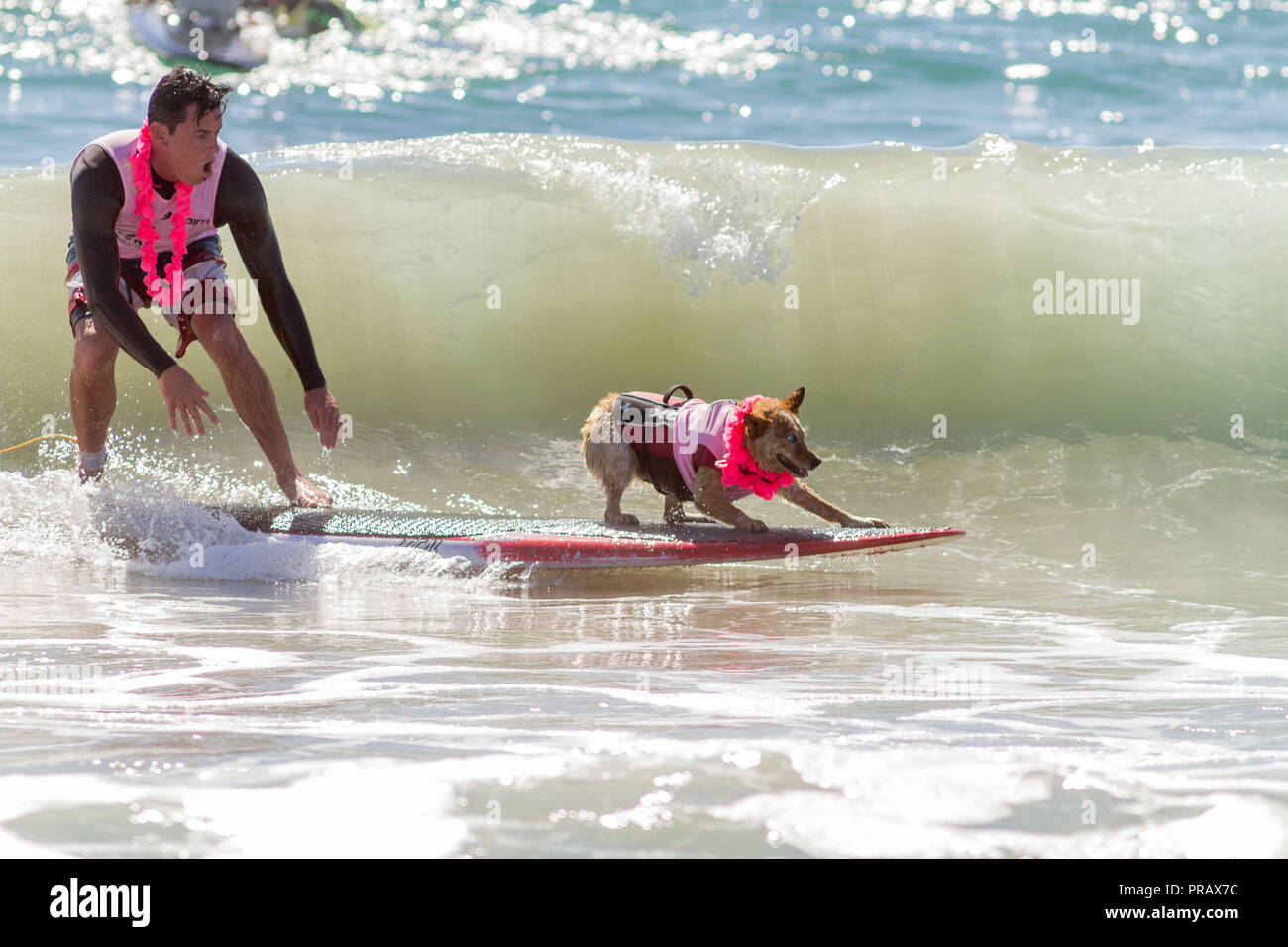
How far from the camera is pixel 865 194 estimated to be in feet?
39.3

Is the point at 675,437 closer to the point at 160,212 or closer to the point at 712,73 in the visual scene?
the point at 160,212

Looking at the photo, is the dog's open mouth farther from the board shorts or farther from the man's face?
the man's face

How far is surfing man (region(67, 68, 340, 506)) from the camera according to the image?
193 inches

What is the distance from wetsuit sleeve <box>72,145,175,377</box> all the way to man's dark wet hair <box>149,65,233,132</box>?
1.01 ft

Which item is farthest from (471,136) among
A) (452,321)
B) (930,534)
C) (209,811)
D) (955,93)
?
(209,811)

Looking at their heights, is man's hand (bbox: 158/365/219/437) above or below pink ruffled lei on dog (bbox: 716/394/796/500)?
above

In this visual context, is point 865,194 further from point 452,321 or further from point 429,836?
point 429,836

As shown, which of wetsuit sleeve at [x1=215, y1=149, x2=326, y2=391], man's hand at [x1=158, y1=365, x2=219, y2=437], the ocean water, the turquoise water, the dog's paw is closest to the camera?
the ocean water

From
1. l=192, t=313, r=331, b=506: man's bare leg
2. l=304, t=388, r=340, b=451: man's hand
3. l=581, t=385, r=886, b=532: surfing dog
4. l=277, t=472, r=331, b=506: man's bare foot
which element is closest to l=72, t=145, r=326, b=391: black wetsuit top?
l=192, t=313, r=331, b=506: man's bare leg

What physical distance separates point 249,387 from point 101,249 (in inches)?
41.3

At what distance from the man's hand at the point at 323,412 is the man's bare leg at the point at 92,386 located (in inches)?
35.6

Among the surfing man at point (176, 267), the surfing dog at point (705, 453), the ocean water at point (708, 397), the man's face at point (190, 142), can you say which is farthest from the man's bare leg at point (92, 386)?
→ the surfing dog at point (705, 453)

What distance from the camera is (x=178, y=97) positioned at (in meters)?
4.89
